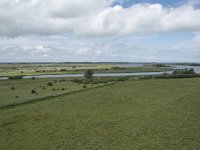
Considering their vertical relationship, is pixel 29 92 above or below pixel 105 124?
above

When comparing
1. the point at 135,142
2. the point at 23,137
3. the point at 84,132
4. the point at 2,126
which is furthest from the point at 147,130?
the point at 2,126

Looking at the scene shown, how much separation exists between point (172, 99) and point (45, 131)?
2408 centimetres

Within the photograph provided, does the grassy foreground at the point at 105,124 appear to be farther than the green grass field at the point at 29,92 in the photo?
No

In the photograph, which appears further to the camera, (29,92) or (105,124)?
(29,92)

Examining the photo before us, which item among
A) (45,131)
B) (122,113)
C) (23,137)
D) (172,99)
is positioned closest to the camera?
(23,137)

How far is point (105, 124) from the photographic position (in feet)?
95.4

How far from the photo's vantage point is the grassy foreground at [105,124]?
75.4 ft

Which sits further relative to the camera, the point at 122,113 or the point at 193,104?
the point at 193,104

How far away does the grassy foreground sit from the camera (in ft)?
75.4

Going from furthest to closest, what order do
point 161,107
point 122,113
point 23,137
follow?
point 161,107, point 122,113, point 23,137

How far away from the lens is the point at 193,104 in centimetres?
3812

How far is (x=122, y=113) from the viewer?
34.2m

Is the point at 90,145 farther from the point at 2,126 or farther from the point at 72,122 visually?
the point at 2,126

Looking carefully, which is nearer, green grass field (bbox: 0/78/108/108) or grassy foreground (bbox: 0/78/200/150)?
grassy foreground (bbox: 0/78/200/150)
